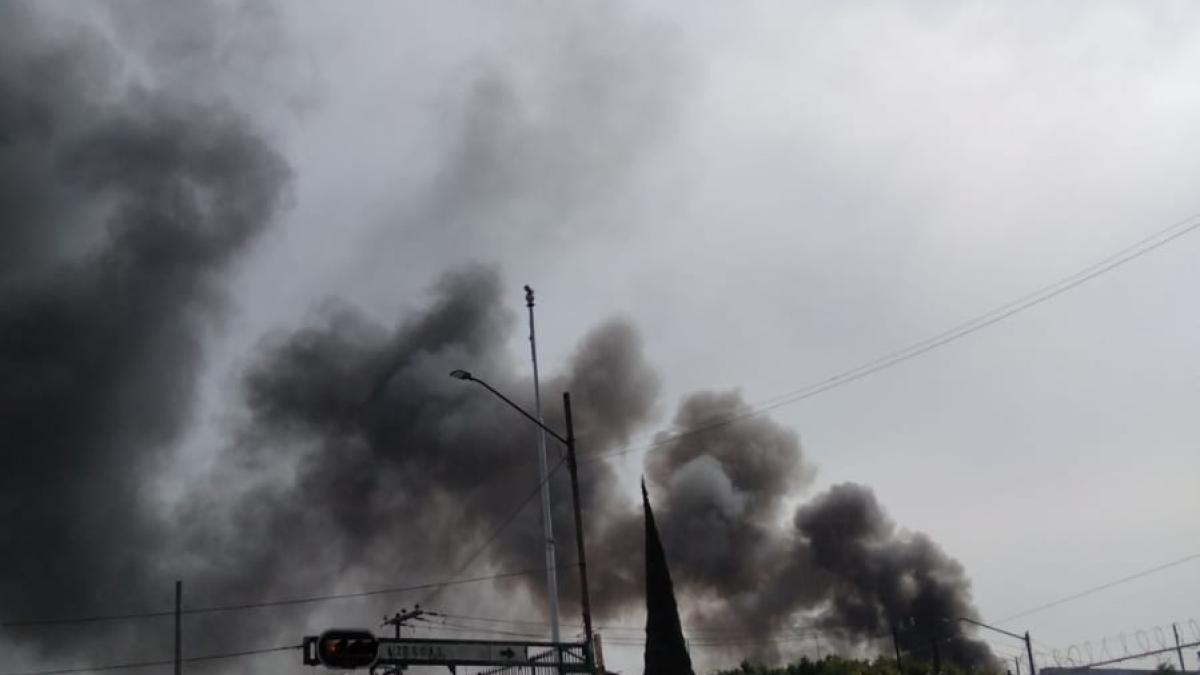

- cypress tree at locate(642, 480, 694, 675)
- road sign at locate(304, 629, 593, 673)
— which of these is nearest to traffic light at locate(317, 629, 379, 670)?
road sign at locate(304, 629, 593, 673)

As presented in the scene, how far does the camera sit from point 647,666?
27469 mm

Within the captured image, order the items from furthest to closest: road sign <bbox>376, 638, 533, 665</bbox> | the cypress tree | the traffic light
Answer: the cypress tree → road sign <bbox>376, 638, 533, 665</bbox> → the traffic light

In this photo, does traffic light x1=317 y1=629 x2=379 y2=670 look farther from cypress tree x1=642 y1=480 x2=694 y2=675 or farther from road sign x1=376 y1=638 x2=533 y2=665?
cypress tree x1=642 y1=480 x2=694 y2=675

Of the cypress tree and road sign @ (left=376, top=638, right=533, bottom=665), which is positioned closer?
road sign @ (left=376, top=638, right=533, bottom=665)

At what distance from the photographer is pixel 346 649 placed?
61.2 feet

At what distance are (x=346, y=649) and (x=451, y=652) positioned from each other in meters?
5.51

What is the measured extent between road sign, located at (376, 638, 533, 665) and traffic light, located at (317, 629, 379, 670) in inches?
142

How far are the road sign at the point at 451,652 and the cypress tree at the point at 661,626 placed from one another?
4.18 metres

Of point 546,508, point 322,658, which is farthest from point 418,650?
point 546,508

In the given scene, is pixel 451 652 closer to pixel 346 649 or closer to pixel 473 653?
pixel 473 653

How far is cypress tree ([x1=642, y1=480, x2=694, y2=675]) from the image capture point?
27.3 metres

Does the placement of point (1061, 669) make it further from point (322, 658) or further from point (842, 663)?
point (322, 658)

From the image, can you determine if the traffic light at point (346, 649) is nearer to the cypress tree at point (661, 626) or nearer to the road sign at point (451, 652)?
the road sign at point (451, 652)

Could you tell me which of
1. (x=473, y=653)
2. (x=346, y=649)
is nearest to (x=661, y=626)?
(x=473, y=653)
